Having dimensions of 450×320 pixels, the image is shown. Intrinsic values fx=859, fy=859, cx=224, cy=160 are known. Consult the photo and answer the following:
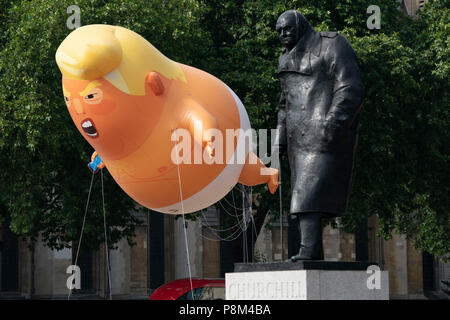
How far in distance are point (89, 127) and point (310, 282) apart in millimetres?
4174

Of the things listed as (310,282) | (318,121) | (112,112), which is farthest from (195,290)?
(310,282)

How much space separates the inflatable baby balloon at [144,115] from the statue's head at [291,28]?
171 centimetres

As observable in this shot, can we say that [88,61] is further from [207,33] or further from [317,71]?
[207,33]

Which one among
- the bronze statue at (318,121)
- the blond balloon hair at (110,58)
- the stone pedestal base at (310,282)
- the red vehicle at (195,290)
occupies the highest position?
the blond balloon hair at (110,58)

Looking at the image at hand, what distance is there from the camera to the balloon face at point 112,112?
12172mm

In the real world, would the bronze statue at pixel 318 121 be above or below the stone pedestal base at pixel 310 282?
above

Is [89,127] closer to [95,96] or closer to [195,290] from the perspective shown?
[95,96]

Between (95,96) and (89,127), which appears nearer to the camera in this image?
(95,96)

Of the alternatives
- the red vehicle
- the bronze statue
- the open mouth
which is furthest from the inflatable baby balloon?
the red vehicle

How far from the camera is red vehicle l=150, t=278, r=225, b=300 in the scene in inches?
835

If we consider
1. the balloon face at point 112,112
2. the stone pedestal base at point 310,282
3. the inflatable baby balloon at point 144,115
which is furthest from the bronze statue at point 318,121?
the balloon face at point 112,112

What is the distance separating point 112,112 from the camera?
40.0 ft

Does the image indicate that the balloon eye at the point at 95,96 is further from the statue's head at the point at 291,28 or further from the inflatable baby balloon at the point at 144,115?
the statue's head at the point at 291,28

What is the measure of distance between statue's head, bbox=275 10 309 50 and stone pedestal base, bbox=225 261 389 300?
2.96 meters
